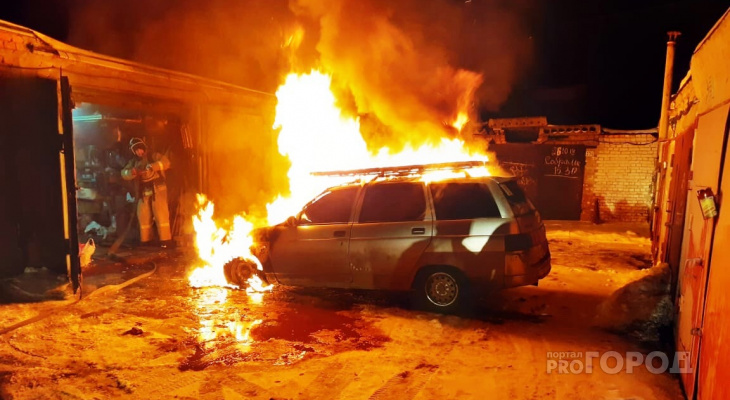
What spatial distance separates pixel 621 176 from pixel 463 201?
10552 mm

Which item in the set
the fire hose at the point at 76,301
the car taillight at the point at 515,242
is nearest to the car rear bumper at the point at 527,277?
the car taillight at the point at 515,242

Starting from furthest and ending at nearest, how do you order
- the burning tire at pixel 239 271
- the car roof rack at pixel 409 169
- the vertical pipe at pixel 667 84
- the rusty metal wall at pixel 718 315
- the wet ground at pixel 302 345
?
the vertical pipe at pixel 667 84 < the burning tire at pixel 239 271 < the car roof rack at pixel 409 169 < the wet ground at pixel 302 345 < the rusty metal wall at pixel 718 315

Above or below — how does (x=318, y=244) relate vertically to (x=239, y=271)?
above

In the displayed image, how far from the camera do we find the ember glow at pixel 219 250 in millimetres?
7316

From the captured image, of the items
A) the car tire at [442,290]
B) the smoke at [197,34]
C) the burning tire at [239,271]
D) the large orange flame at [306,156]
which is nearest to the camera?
the car tire at [442,290]

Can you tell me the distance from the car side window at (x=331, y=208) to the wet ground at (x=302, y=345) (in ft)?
4.01

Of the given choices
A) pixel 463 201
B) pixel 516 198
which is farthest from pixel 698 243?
pixel 463 201

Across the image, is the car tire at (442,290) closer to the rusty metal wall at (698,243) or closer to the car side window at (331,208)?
the car side window at (331,208)

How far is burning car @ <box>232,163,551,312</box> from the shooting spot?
5.50 m

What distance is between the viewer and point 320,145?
33.1ft

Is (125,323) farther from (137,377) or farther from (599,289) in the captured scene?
(599,289)

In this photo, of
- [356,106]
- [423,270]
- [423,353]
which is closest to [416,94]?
[356,106]

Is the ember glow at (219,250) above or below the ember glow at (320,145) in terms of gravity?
below

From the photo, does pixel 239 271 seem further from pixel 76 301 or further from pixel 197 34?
pixel 197 34
